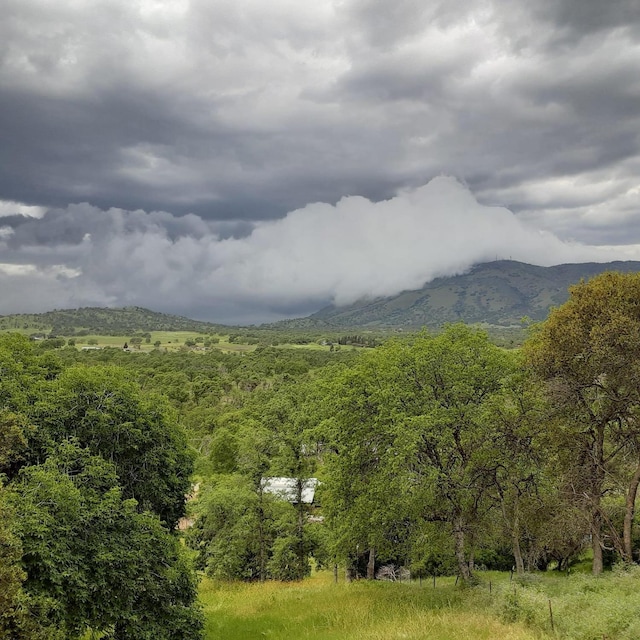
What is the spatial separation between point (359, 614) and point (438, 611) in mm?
3515

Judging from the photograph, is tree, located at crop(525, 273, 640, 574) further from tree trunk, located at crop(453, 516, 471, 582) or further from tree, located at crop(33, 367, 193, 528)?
tree, located at crop(33, 367, 193, 528)

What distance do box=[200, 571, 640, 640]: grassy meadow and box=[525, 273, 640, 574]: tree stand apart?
4.60m

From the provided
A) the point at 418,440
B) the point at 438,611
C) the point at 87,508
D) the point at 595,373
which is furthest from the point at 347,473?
the point at 87,508

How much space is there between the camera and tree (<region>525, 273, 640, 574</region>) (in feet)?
77.5

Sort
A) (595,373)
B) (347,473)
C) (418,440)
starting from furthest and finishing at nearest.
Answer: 1. (347,473)
2. (595,373)
3. (418,440)

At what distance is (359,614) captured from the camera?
22.8 meters

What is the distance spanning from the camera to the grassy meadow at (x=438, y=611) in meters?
17.7

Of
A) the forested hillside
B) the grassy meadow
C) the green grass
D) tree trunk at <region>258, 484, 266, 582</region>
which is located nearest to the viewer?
the forested hillside

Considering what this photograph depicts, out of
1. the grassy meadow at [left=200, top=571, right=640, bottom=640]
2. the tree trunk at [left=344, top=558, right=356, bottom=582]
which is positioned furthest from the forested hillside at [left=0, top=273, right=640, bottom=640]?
the grassy meadow at [left=200, top=571, right=640, bottom=640]

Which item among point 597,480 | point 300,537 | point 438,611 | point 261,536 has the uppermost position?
point 597,480

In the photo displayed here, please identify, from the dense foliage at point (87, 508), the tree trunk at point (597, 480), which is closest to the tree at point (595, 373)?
the tree trunk at point (597, 480)

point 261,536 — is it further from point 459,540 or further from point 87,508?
point 87,508

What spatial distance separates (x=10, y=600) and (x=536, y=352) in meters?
23.3

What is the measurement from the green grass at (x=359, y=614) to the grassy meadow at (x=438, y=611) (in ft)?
Result: 0.12
